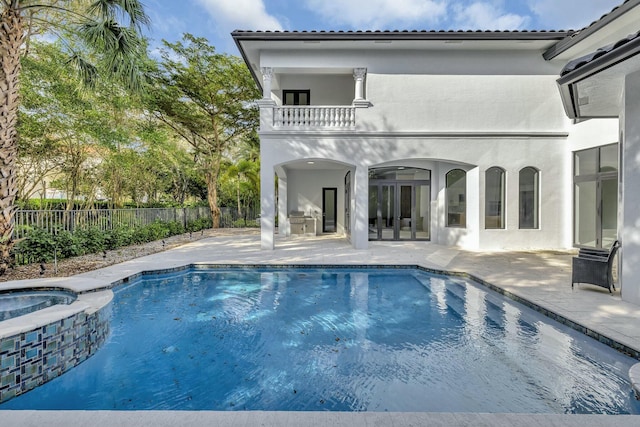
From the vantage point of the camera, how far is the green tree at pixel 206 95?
1727 cm

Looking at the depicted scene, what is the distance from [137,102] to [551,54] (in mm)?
15974

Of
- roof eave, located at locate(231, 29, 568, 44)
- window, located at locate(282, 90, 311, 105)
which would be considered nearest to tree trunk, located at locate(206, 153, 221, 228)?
window, located at locate(282, 90, 311, 105)

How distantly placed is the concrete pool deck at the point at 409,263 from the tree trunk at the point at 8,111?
6.83 ft

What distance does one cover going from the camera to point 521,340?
439 cm

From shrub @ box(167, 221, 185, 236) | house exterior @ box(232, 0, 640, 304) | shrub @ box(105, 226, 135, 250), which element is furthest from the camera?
shrub @ box(167, 221, 185, 236)

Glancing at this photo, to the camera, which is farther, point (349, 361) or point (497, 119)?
point (497, 119)

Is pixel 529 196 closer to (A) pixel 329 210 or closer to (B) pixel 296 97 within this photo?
(A) pixel 329 210

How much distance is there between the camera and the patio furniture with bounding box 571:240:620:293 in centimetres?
569

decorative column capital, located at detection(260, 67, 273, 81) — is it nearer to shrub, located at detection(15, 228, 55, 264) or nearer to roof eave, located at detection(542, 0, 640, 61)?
shrub, located at detection(15, 228, 55, 264)

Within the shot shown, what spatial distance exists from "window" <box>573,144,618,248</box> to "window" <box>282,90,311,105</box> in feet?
35.1

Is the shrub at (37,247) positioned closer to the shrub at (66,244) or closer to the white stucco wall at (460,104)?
the shrub at (66,244)

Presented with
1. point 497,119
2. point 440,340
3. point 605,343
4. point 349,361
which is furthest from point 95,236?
point 497,119

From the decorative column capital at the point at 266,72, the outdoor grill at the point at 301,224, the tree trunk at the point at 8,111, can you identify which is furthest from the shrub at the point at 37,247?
the outdoor grill at the point at 301,224

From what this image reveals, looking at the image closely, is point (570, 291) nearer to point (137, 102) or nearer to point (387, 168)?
point (387, 168)
